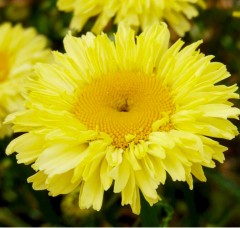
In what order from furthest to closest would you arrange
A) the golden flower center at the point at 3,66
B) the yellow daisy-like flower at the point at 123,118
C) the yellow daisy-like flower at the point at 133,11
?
1. the golden flower center at the point at 3,66
2. the yellow daisy-like flower at the point at 133,11
3. the yellow daisy-like flower at the point at 123,118

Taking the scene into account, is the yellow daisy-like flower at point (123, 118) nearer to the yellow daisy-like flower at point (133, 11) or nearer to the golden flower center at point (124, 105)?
the golden flower center at point (124, 105)

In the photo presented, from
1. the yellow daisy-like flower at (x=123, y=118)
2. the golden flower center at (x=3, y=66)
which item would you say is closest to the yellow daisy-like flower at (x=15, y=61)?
the golden flower center at (x=3, y=66)

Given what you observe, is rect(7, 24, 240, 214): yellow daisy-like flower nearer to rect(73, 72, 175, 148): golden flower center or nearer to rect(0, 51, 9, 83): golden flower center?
rect(73, 72, 175, 148): golden flower center

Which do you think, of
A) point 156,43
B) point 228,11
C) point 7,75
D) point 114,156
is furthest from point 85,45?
point 228,11

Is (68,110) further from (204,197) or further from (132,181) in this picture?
(204,197)

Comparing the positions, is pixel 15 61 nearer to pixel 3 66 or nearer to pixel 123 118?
pixel 3 66

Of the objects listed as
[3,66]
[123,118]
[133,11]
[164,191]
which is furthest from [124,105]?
[164,191]

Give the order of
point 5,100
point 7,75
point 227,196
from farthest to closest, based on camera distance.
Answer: point 227,196, point 7,75, point 5,100

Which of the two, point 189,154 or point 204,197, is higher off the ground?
point 189,154
